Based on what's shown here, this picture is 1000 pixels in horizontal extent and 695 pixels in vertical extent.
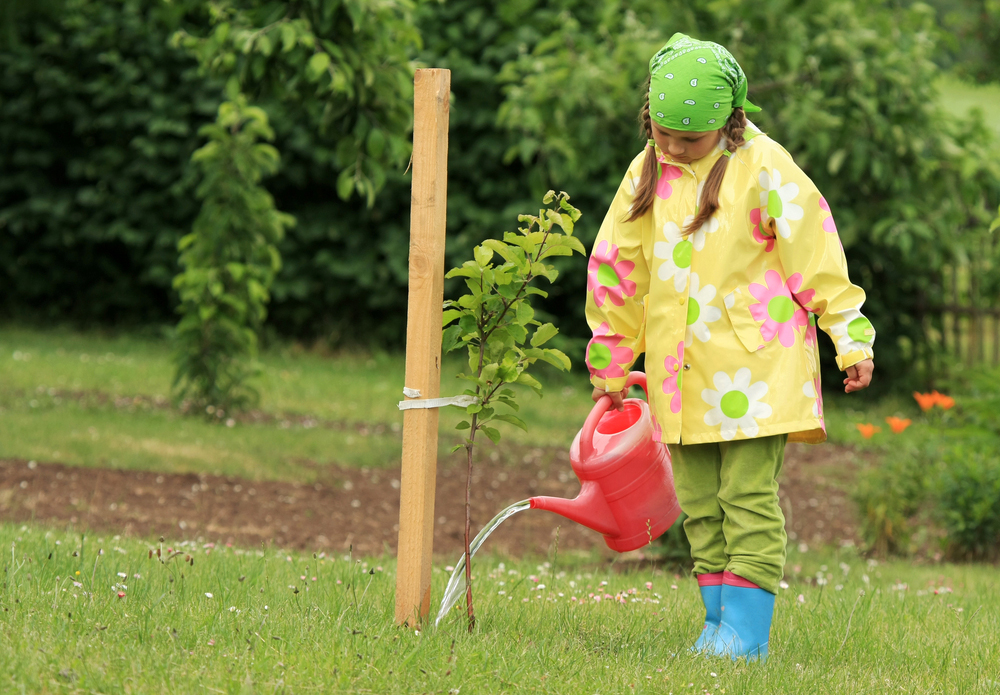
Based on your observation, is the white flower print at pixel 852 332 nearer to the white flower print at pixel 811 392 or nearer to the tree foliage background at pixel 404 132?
the white flower print at pixel 811 392

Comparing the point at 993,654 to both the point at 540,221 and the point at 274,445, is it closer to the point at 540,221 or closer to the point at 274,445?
the point at 540,221

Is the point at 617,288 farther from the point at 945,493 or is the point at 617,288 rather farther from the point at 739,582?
the point at 945,493

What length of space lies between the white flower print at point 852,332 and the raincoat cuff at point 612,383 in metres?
0.57

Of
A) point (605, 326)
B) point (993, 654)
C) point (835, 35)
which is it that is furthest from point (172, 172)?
point (993, 654)

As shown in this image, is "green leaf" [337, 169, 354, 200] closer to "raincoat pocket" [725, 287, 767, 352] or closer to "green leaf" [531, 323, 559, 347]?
"green leaf" [531, 323, 559, 347]

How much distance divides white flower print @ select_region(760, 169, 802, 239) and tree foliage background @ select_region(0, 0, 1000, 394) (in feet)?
8.25

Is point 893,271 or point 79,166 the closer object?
point 893,271

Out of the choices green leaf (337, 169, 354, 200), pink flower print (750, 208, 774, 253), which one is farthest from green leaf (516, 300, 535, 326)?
green leaf (337, 169, 354, 200)

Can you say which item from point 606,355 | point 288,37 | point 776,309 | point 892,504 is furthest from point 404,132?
point 892,504

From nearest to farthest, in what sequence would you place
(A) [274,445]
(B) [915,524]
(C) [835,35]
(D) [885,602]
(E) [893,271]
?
(D) [885,602]
(B) [915,524]
(A) [274,445]
(C) [835,35]
(E) [893,271]

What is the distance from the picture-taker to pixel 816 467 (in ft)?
21.9

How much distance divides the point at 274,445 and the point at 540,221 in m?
4.20

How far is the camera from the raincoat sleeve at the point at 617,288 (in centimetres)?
278

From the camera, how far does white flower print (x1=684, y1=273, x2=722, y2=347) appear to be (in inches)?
104
